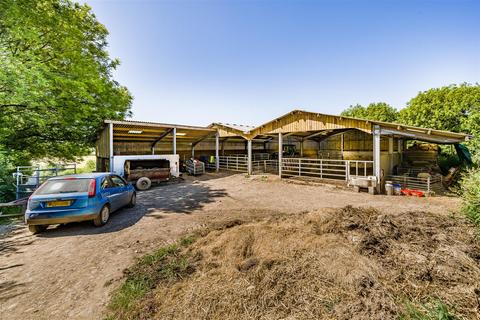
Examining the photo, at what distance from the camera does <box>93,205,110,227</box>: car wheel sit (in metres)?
5.26

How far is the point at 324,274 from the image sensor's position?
2758 millimetres

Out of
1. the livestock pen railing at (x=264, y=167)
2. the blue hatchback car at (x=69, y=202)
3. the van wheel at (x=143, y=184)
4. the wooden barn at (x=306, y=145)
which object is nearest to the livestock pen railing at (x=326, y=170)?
the wooden barn at (x=306, y=145)

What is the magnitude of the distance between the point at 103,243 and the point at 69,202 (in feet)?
4.89

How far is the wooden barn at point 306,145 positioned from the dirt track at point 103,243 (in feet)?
10.3

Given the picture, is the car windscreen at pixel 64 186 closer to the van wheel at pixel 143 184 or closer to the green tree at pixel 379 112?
the van wheel at pixel 143 184

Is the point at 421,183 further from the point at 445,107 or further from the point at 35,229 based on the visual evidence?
the point at 35,229

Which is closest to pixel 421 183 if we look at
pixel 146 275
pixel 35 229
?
pixel 146 275

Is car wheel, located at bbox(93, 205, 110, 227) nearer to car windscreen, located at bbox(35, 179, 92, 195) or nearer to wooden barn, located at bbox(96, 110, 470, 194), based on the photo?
car windscreen, located at bbox(35, 179, 92, 195)

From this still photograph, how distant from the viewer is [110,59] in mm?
14531

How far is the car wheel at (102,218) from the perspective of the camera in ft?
17.3

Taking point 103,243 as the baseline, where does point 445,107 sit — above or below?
above

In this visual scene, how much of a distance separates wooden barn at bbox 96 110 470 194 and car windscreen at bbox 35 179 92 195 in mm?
6732

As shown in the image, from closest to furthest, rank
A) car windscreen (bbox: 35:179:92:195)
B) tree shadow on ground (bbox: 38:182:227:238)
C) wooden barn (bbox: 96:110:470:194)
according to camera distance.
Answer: car windscreen (bbox: 35:179:92:195) < tree shadow on ground (bbox: 38:182:227:238) < wooden barn (bbox: 96:110:470:194)

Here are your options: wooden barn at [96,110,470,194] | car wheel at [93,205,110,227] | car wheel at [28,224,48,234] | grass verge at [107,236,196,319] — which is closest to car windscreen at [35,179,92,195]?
car wheel at [93,205,110,227]
